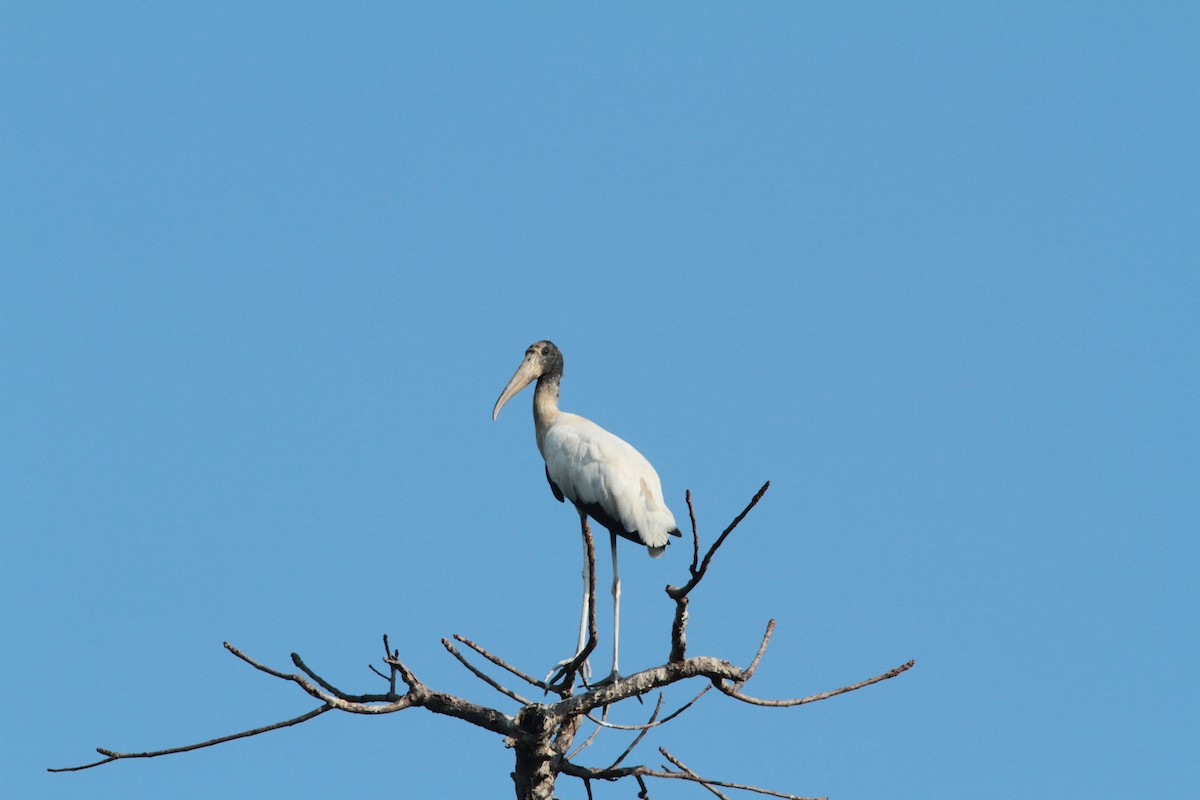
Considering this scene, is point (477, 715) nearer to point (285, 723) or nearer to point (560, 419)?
point (285, 723)

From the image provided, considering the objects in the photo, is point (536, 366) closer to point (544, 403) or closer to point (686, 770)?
point (544, 403)

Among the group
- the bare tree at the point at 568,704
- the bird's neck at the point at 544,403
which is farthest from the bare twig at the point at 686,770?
the bird's neck at the point at 544,403

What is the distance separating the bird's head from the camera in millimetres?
11898

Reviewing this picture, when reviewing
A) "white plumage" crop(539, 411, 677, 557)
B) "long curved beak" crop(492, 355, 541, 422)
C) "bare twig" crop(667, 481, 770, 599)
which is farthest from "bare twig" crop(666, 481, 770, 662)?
"long curved beak" crop(492, 355, 541, 422)

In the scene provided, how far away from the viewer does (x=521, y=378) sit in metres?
11.9

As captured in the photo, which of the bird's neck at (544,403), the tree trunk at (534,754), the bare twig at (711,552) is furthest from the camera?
the bird's neck at (544,403)

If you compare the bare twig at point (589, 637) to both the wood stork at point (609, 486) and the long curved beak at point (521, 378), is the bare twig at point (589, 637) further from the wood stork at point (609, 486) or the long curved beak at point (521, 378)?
the long curved beak at point (521, 378)

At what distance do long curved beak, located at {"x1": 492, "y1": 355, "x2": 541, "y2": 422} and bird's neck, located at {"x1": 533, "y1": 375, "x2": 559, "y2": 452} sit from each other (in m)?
0.10

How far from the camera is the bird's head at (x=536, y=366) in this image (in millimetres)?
11898

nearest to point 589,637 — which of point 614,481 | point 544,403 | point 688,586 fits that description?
point 688,586

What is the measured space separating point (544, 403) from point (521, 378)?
0.89 feet

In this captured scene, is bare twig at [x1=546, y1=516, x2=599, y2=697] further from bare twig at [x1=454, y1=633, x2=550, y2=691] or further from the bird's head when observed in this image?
the bird's head

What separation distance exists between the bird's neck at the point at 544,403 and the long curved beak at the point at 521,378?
0.10 metres

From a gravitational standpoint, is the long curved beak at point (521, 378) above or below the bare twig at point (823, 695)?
above
